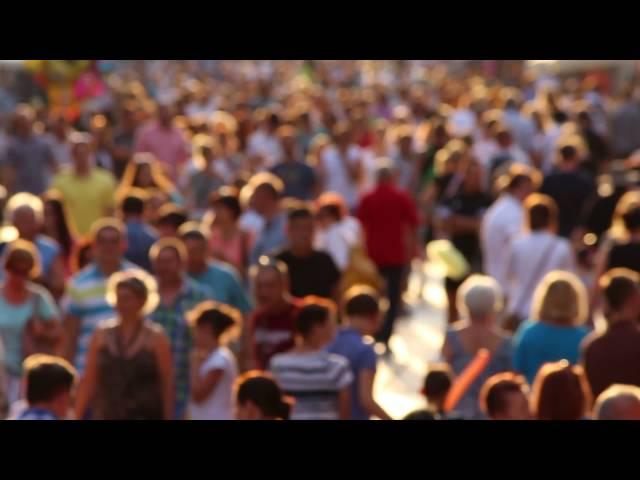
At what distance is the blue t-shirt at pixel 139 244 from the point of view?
33.2 feet

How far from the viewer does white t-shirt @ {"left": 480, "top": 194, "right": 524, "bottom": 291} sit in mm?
11914

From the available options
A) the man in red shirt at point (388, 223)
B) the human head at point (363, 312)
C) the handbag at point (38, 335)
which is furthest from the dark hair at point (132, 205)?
the man in red shirt at point (388, 223)

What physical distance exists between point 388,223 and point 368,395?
560 centimetres

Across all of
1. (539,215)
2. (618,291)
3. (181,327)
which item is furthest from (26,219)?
(618,291)

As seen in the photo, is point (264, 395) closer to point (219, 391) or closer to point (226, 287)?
point (219, 391)

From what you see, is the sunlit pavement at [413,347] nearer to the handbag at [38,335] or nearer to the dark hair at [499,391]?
the handbag at [38,335]

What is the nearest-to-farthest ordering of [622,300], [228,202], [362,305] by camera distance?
[622,300] → [362,305] → [228,202]

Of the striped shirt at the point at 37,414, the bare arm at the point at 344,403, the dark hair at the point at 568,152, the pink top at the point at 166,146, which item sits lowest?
the striped shirt at the point at 37,414

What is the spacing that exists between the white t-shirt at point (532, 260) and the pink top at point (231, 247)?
1.75m

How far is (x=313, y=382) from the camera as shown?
23.3 ft

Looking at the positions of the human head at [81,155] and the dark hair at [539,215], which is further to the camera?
the human head at [81,155]

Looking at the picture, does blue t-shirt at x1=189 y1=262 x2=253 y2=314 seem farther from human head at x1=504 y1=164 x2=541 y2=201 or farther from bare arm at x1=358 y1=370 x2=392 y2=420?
human head at x1=504 y1=164 x2=541 y2=201

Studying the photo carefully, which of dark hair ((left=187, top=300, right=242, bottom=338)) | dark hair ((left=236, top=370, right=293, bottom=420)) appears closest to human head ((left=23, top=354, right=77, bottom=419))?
dark hair ((left=236, top=370, right=293, bottom=420))

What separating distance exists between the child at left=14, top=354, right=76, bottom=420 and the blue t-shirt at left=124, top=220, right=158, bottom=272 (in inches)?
156
